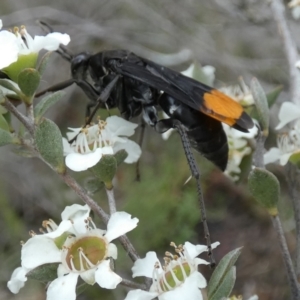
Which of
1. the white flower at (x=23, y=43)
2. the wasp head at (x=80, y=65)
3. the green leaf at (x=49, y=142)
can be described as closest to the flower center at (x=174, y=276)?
the green leaf at (x=49, y=142)

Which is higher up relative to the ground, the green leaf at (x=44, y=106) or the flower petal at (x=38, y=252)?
the green leaf at (x=44, y=106)

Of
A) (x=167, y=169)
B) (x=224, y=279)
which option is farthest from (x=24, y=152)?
(x=167, y=169)

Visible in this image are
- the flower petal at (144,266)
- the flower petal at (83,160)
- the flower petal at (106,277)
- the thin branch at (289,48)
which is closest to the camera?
the flower petal at (106,277)

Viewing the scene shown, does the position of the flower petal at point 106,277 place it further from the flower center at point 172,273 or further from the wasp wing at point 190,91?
the wasp wing at point 190,91

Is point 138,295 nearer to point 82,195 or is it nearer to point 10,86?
point 82,195

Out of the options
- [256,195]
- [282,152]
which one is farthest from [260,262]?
A: [256,195]

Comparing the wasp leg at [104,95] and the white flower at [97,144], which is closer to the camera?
the white flower at [97,144]

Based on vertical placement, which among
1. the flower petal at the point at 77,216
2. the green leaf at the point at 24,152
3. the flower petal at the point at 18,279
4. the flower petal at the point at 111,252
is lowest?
the flower petal at the point at 18,279
